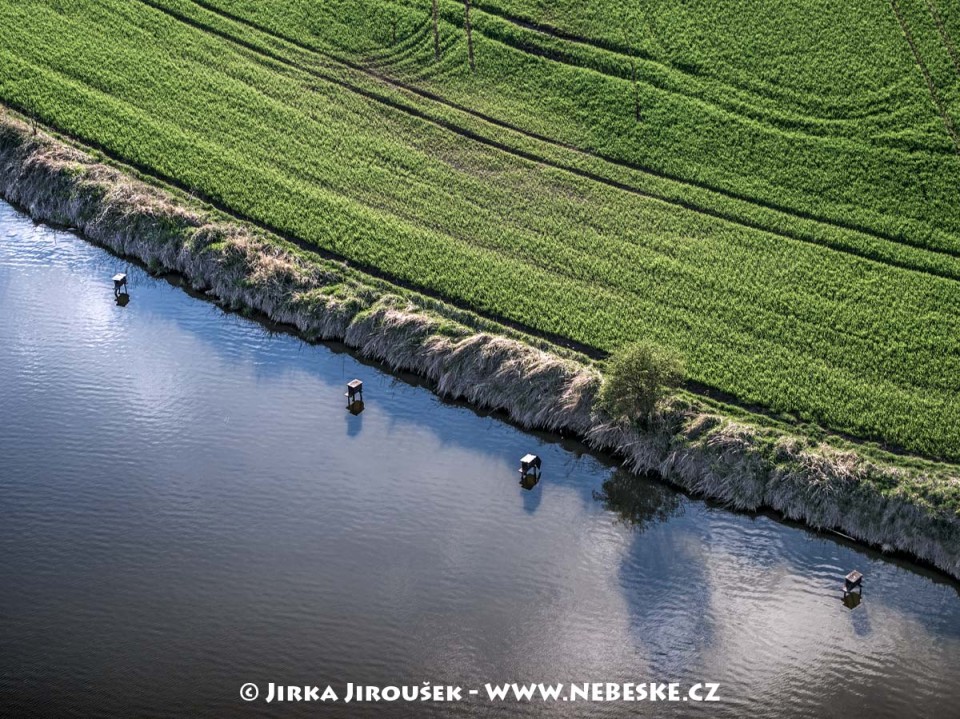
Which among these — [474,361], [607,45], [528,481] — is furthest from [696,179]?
[528,481]

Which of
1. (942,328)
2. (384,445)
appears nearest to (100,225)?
(384,445)

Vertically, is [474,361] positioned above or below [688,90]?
below

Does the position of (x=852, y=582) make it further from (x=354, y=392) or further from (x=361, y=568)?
(x=354, y=392)

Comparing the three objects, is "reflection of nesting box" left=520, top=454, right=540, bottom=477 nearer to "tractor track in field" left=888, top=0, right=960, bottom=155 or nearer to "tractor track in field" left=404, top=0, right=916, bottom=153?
"tractor track in field" left=404, top=0, right=916, bottom=153

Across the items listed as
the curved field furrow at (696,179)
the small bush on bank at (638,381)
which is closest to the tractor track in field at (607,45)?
the curved field furrow at (696,179)

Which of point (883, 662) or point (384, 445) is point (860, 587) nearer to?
point (883, 662)

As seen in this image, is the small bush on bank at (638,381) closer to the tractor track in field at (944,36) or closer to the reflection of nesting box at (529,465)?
the reflection of nesting box at (529,465)
